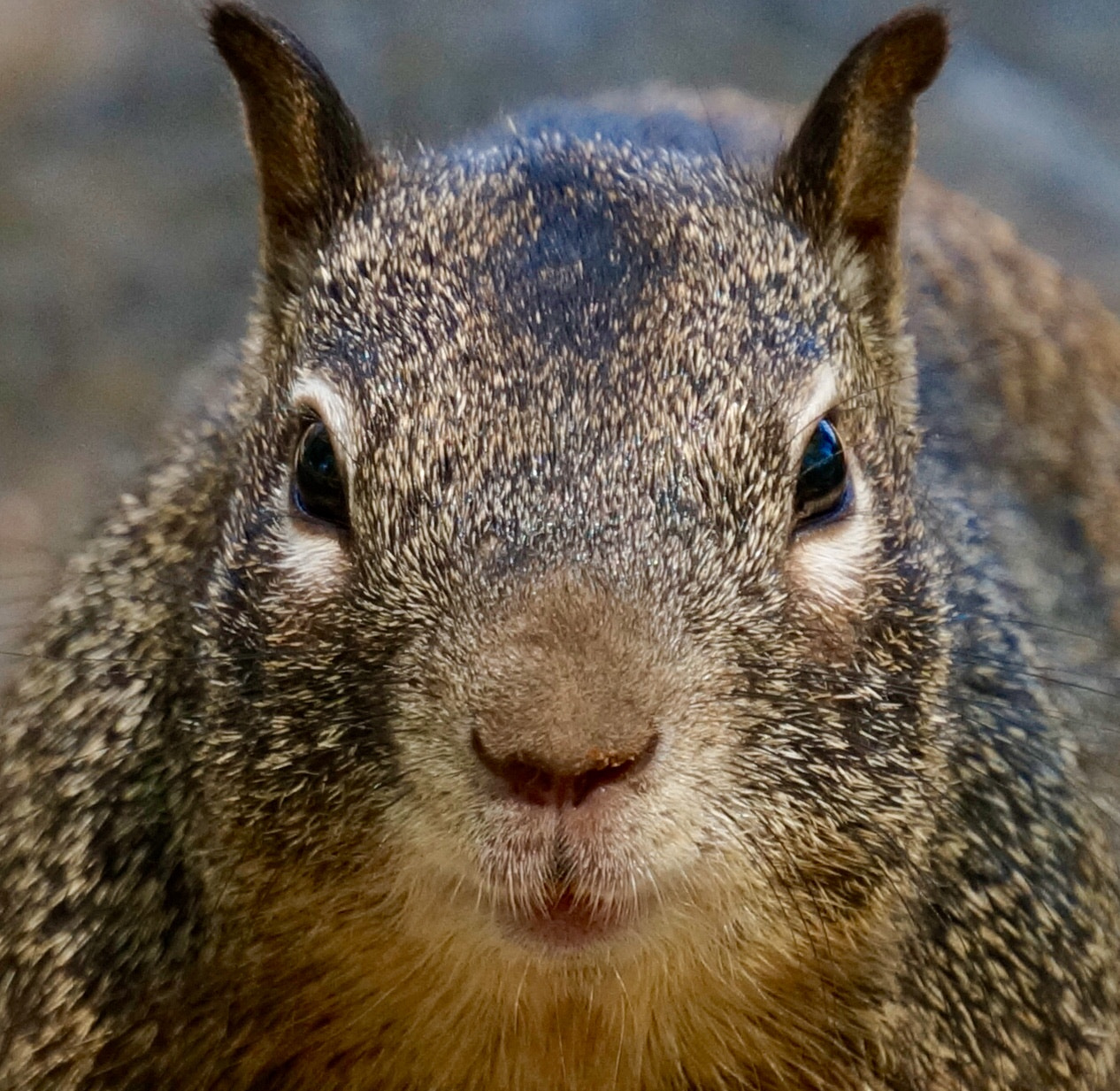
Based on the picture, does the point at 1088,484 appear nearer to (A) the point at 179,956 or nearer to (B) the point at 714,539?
(B) the point at 714,539

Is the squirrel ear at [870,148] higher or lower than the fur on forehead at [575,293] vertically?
higher

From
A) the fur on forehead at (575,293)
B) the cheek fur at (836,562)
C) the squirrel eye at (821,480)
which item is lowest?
the cheek fur at (836,562)

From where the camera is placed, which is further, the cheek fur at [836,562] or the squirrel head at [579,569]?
the cheek fur at [836,562]

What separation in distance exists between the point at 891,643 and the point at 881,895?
286 millimetres

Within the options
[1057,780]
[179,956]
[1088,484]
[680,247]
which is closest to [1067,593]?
[1088,484]

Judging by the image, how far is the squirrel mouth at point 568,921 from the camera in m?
1.73

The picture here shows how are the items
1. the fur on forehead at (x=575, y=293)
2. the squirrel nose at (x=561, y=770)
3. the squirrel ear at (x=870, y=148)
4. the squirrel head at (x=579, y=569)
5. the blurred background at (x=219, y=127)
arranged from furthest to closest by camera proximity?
the blurred background at (x=219, y=127), the squirrel ear at (x=870, y=148), the fur on forehead at (x=575, y=293), the squirrel head at (x=579, y=569), the squirrel nose at (x=561, y=770)

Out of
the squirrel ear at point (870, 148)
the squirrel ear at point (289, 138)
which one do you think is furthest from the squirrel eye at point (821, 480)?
the squirrel ear at point (289, 138)

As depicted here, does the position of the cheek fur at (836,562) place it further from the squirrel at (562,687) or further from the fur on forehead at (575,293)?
the fur on forehead at (575,293)

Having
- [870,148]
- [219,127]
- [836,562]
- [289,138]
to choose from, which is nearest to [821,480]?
[836,562]

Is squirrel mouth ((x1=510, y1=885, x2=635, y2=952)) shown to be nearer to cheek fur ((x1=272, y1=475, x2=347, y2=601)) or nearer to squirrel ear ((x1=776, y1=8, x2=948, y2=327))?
cheek fur ((x1=272, y1=475, x2=347, y2=601))

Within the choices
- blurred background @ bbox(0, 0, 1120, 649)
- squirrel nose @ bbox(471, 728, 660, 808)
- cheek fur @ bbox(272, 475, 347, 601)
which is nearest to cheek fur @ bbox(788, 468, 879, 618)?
squirrel nose @ bbox(471, 728, 660, 808)

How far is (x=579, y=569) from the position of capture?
5.54 ft

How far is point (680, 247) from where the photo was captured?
2.04 m
